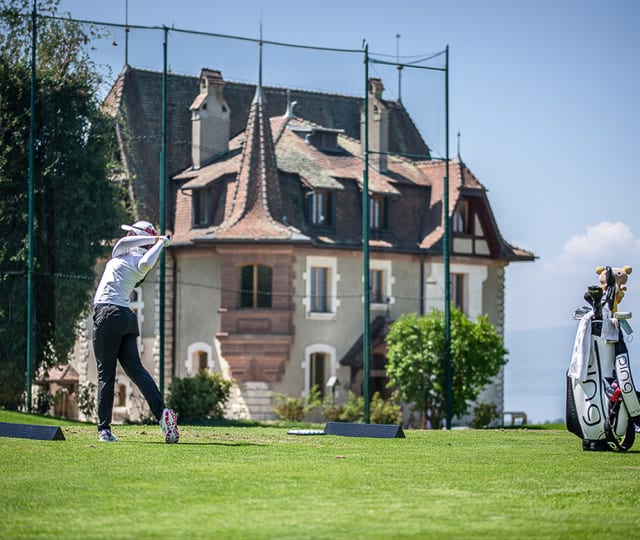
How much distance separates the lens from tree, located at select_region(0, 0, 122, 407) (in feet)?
103

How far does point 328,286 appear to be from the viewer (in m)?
44.8

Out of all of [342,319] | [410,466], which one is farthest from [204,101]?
[410,466]

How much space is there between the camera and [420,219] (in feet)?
155

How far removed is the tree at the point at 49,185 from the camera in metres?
31.3

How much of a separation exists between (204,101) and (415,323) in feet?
32.3

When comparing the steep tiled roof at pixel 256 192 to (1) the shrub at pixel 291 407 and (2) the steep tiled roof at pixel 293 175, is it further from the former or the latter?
(1) the shrub at pixel 291 407

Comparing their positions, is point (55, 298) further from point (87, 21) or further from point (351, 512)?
point (351, 512)

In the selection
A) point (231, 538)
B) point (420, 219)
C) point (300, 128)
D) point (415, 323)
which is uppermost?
point (300, 128)

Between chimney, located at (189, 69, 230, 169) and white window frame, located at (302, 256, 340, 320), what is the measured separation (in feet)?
15.9

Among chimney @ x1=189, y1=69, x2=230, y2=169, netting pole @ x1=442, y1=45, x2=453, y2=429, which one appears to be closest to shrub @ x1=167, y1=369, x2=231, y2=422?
netting pole @ x1=442, y1=45, x2=453, y2=429

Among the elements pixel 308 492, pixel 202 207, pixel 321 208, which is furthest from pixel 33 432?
pixel 321 208

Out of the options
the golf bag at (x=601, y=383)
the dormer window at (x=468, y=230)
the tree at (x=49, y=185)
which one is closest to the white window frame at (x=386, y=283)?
the dormer window at (x=468, y=230)

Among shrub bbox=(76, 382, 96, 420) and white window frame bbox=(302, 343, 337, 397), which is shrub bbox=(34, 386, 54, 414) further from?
white window frame bbox=(302, 343, 337, 397)

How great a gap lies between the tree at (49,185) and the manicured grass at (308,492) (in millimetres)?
18577
